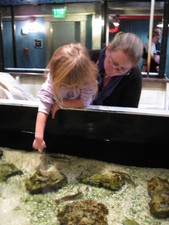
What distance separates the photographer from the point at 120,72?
1.63m

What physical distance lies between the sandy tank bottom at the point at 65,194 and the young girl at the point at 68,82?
0.42 meters

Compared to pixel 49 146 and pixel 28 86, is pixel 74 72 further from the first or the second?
pixel 28 86

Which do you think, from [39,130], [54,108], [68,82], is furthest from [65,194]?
[68,82]

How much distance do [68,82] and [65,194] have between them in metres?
0.85

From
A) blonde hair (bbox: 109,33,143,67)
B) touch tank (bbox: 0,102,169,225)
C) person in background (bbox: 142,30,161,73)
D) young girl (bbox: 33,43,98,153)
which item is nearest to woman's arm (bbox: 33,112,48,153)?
young girl (bbox: 33,43,98,153)

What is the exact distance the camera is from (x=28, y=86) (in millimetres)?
4070

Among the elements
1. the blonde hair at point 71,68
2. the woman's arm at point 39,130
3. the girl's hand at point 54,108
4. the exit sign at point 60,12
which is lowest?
the woman's arm at point 39,130

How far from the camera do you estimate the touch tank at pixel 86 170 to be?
5.06 ft

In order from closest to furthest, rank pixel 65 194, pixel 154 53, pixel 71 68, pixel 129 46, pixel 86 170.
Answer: pixel 71 68
pixel 129 46
pixel 65 194
pixel 86 170
pixel 154 53

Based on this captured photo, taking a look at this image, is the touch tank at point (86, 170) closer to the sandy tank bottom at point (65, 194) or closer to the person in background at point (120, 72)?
the sandy tank bottom at point (65, 194)

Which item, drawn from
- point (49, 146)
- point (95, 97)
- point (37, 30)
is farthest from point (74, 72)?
point (37, 30)

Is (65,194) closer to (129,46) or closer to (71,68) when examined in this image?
(71,68)

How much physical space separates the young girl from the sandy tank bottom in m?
0.42

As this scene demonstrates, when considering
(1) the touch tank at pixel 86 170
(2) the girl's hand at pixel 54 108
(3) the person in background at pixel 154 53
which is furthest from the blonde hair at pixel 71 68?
(3) the person in background at pixel 154 53
